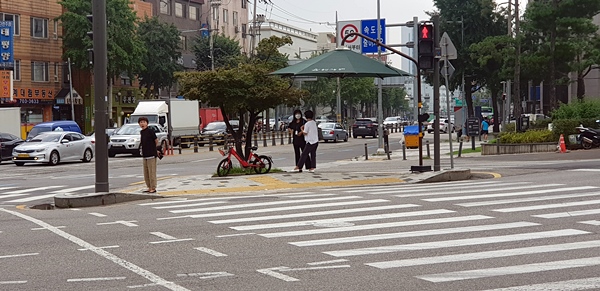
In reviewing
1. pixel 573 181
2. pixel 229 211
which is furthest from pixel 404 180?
pixel 229 211

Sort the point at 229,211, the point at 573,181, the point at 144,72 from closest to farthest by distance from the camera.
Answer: the point at 229,211 < the point at 573,181 < the point at 144,72

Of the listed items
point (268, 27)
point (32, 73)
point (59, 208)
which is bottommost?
point (59, 208)

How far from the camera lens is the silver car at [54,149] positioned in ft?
120

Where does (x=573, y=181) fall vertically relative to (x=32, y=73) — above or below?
below

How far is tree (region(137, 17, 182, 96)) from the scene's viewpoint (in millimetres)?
76875

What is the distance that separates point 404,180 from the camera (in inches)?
861

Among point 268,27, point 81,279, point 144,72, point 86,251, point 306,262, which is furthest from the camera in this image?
point 268,27

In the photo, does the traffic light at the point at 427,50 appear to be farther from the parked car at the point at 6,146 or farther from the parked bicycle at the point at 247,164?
the parked car at the point at 6,146

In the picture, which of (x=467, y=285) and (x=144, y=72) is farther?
(x=144, y=72)

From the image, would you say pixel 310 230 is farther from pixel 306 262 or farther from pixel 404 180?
pixel 404 180

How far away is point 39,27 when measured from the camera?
65438 mm

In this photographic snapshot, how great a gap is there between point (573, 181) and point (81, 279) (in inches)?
543

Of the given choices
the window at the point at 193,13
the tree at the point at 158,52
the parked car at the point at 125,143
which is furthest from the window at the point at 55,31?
the window at the point at 193,13

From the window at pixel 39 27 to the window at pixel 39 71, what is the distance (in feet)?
6.83
